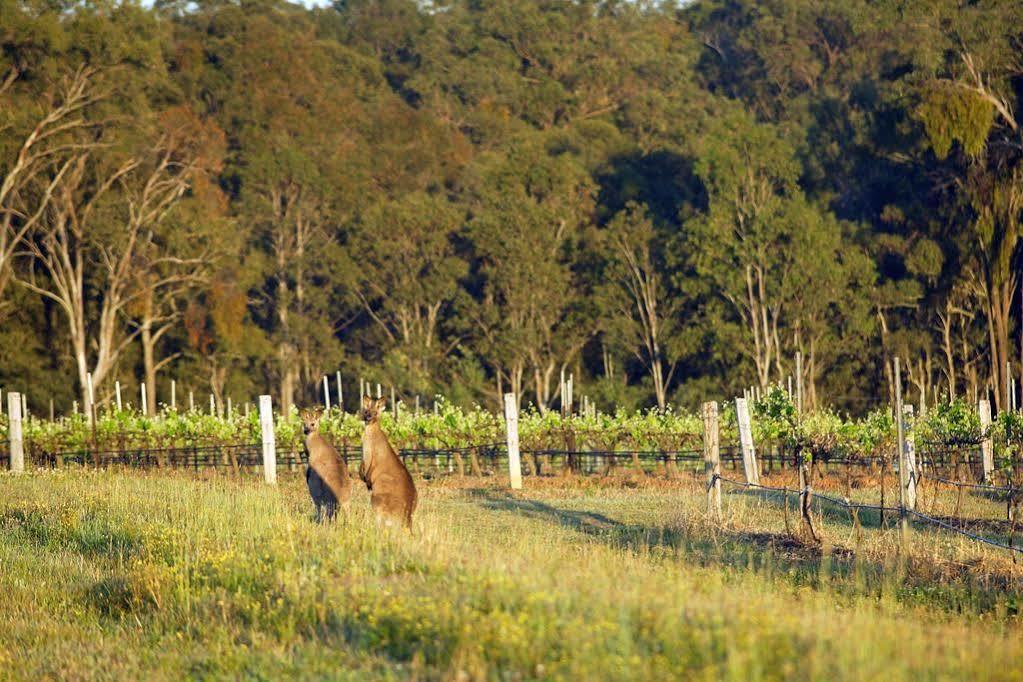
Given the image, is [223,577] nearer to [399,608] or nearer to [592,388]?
[399,608]

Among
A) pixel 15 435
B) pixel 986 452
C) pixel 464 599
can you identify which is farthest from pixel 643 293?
pixel 464 599

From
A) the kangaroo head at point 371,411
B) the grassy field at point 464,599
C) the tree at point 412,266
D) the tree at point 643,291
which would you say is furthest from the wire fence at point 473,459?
the tree at point 412,266

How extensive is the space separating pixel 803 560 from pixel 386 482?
13.5 feet

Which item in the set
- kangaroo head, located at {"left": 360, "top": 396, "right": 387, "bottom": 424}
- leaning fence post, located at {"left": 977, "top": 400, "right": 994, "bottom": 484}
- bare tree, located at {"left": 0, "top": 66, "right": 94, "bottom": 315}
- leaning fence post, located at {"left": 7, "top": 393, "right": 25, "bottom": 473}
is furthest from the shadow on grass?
bare tree, located at {"left": 0, "top": 66, "right": 94, "bottom": 315}

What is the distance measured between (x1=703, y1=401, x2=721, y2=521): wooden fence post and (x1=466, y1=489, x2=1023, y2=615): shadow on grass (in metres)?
0.49

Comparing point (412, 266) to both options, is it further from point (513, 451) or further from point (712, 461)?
point (712, 461)

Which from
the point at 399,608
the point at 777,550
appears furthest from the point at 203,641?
the point at 777,550

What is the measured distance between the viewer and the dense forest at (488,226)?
44469 mm

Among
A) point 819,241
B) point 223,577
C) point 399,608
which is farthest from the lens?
point 819,241

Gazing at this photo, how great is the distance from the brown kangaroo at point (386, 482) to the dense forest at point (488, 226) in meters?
28.7

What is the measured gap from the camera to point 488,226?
51.9 m

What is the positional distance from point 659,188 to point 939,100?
17.7 meters

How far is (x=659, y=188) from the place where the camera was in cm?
5556

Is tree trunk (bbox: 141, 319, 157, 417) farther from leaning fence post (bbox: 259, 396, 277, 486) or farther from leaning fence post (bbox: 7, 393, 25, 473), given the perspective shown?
leaning fence post (bbox: 259, 396, 277, 486)
